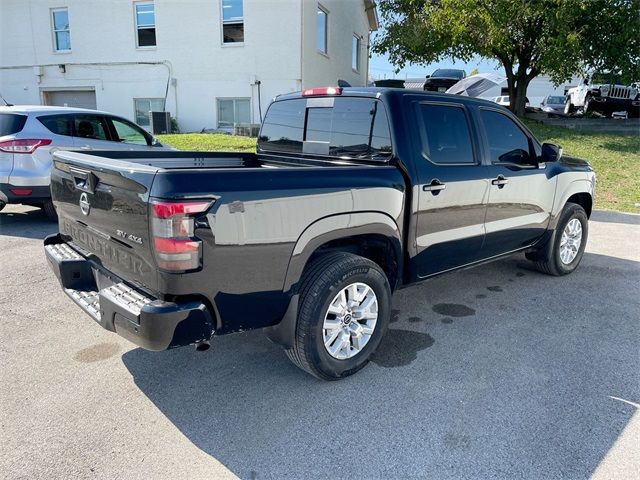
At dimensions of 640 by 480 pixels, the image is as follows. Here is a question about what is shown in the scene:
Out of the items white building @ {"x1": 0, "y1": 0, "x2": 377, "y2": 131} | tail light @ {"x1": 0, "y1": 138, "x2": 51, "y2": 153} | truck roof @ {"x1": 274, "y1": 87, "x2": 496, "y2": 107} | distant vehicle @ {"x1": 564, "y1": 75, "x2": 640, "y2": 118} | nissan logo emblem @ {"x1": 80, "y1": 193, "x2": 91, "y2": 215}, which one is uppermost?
white building @ {"x1": 0, "y1": 0, "x2": 377, "y2": 131}

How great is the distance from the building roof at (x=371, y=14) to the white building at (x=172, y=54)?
13.1ft

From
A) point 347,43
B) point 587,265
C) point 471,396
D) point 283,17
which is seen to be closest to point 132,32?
point 283,17

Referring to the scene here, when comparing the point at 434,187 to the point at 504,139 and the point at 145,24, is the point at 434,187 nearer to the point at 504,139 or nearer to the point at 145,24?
the point at 504,139

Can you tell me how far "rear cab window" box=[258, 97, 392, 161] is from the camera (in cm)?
354

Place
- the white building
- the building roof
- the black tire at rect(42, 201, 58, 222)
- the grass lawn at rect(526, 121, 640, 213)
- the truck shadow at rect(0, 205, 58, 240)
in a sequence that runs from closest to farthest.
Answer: the truck shadow at rect(0, 205, 58, 240)
the black tire at rect(42, 201, 58, 222)
the grass lawn at rect(526, 121, 640, 213)
the white building
the building roof

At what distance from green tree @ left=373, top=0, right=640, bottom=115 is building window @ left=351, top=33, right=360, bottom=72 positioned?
5.79 m

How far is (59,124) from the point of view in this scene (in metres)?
6.93

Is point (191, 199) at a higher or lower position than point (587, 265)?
higher

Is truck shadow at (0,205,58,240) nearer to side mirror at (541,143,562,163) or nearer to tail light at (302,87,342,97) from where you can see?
tail light at (302,87,342,97)

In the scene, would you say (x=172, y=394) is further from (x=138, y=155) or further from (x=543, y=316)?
(x=543, y=316)

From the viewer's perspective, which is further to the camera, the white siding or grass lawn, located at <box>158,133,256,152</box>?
the white siding

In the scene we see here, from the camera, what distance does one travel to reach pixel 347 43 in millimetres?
21344

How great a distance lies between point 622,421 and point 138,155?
12.7 feet

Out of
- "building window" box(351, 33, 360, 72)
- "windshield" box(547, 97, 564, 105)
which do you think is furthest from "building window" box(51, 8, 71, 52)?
"windshield" box(547, 97, 564, 105)
